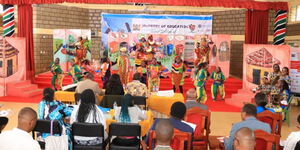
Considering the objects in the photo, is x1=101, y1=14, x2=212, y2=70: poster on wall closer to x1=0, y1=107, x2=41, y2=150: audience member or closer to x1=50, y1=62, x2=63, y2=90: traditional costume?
x1=50, y1=62, x2=63, y2=90: traditional costume

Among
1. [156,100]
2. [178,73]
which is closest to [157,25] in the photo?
[178,73]

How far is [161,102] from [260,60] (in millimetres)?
4300

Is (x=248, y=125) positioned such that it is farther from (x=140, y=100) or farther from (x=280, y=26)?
(x=280, y=26)

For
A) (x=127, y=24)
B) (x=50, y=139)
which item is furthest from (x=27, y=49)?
(x=50, y=139)

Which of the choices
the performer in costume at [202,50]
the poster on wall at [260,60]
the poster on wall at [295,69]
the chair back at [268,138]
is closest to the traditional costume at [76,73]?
the performer in costume at [202,50]

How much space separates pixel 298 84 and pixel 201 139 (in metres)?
6.86

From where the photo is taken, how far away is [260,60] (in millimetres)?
9680

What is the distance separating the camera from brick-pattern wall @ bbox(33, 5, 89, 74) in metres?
13.4

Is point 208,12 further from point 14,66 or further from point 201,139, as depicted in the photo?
point 201,139

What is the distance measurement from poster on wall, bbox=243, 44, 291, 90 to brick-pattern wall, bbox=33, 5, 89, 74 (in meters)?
8.24

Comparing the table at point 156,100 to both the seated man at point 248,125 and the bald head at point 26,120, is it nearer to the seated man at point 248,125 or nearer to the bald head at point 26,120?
the seated man at point 248,125

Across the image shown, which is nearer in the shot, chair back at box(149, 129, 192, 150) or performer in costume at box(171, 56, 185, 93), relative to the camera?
chair back at box(149, 129, 192, 150)

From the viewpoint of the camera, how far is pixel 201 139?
178 inches

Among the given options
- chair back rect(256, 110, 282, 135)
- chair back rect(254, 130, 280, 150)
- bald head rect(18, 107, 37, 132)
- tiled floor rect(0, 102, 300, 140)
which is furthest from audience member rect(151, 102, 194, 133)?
tiled floor rect(0, 102, 300, 140)
